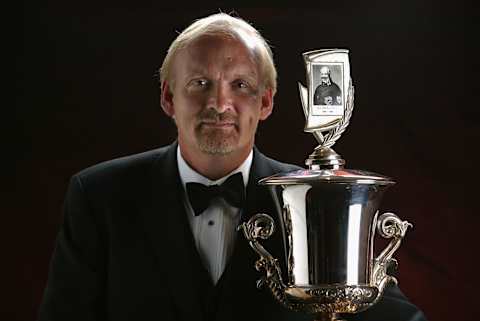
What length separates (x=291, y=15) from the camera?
3074 mm

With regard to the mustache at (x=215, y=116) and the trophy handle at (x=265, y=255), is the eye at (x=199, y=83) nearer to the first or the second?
the mustache at (x=215, y=116)

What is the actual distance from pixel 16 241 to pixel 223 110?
0.94 meters

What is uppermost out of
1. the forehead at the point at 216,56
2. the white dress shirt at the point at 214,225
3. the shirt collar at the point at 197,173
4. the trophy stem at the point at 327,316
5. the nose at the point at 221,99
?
the forehead at the point at 216,56

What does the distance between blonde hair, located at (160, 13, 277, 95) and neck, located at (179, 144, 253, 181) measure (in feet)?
0.53

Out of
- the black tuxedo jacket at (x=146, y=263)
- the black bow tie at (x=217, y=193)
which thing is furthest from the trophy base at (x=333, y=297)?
the black bow tie at (x=217, y=193)

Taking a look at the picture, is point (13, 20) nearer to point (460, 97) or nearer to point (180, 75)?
point (180, 75)

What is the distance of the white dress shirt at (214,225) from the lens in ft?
8.14

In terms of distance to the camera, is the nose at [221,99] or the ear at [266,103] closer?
the nose at [221,99]

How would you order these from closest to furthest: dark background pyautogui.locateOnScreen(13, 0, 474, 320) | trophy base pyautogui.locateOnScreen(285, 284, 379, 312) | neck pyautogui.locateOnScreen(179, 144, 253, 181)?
trophy base pyautogui.locateOnScreen(285, 284, 379, 312) < neck pyautogui.locateOnScreen(179, 144, 253, 181) < dark background pyautogui.locateOnScreen(13, 0, 474, 320)

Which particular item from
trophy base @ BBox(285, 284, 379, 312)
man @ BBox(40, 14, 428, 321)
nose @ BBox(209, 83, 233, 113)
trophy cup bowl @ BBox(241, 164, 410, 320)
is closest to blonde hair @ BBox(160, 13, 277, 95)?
man @ BBox(40, 14, 428, 321)

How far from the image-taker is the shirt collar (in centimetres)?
252

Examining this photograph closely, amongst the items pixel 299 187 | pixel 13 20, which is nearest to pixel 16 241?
pixel 13 20

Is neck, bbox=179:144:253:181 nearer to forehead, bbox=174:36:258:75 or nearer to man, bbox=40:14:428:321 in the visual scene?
man, bbox=40:14:428:321

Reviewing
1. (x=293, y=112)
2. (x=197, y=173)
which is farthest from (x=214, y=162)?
(x=293, y=112)
